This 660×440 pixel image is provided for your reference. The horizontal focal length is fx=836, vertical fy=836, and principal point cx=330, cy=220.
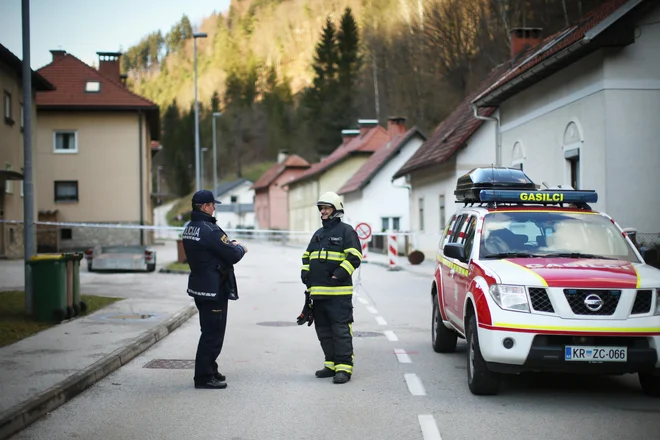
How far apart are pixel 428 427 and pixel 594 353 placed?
1.70 meters

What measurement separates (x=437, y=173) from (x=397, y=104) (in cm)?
3344

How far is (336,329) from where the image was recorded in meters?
8.70

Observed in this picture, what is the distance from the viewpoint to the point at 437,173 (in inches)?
1396

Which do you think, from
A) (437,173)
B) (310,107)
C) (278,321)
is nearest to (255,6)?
(310,107)

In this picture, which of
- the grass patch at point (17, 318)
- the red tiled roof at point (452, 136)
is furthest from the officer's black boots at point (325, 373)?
the red tiled roof at point (452, 136)

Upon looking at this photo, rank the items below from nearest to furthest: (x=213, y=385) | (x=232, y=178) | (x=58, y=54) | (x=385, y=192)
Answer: (x=213, y=385) < (x=58, y=54) < (x=385, y=192) < (x=232, y=178)

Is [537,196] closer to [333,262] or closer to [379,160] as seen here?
[333,262]

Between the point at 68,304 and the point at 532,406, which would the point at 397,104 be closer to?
the point at 68,304

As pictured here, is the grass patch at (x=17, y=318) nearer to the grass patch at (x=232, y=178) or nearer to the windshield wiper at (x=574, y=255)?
the windshield wiper at (x=574, y=255)

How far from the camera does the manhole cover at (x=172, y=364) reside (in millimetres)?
9617

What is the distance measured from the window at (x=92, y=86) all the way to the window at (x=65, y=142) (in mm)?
2518

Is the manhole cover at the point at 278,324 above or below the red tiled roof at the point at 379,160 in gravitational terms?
below

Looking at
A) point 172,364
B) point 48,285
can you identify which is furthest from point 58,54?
point 172,364

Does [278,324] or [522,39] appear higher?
[522,39]
